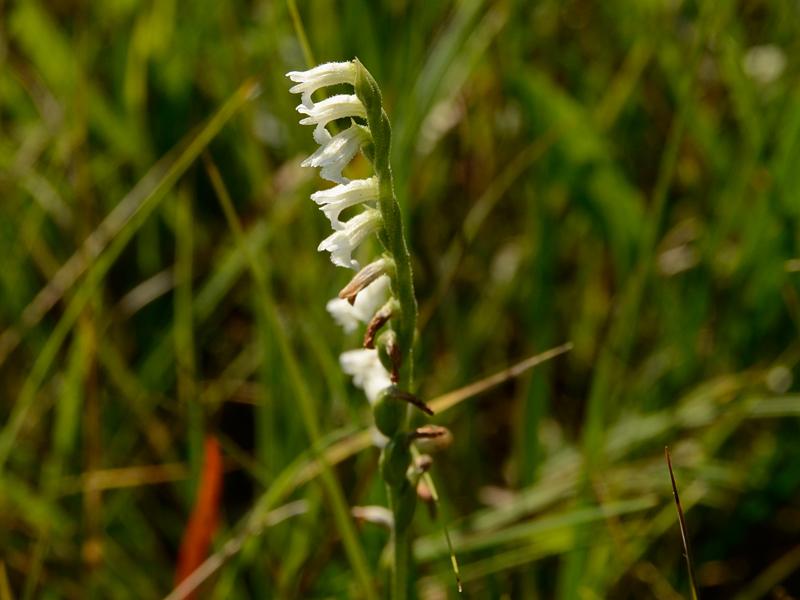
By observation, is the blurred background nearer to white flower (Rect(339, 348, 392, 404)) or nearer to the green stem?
white flower (Rect(339, 348, 392, 404))

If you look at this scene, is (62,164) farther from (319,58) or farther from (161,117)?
(319,58)

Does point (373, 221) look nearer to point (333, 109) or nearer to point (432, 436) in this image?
point (333, 109)

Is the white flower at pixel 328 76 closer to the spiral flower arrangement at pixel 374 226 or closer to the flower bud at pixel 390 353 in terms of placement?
Answer: the spiral flower arrangement at pixel 374 226

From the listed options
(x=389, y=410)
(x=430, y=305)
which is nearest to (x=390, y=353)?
(x=389, y=410)

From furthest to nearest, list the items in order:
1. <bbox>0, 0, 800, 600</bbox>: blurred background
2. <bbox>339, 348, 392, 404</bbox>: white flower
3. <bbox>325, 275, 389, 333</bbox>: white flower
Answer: <bbox>0, 0, 800, 600</bbox>: blurred background → <bbox>339, 348, 392, 404</bbox>: white flower → <bbox>325, 275, 389, 333</bbox>: white flower

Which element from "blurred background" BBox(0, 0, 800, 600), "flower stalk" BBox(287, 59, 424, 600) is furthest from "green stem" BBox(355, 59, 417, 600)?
"blurred background" BBox(0, 0, 800, 600)
